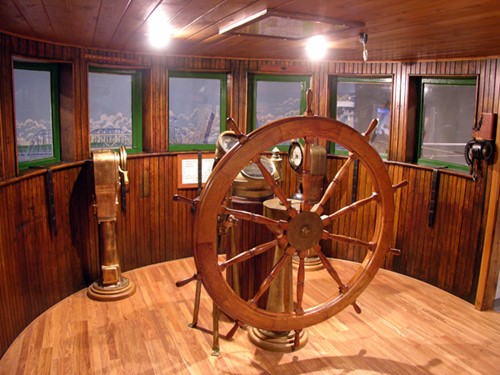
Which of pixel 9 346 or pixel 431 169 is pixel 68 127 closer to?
pixel 9 346

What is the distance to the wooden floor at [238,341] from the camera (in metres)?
3.00

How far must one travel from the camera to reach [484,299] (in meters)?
3.88

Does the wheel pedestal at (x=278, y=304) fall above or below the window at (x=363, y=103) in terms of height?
below

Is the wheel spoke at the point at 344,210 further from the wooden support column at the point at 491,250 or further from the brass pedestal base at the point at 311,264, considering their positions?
the brass pedestal base at the point at 311,264

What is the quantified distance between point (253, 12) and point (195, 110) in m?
2.62

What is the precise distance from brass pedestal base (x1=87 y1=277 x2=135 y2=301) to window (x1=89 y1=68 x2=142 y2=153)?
4.11 ft

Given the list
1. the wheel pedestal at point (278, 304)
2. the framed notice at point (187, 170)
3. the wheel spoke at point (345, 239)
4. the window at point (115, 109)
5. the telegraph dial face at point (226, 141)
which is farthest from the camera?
the framed notice at point (187, 170)

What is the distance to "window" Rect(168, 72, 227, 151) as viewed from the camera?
4.88 meters

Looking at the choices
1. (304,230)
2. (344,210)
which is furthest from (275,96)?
(304,230)

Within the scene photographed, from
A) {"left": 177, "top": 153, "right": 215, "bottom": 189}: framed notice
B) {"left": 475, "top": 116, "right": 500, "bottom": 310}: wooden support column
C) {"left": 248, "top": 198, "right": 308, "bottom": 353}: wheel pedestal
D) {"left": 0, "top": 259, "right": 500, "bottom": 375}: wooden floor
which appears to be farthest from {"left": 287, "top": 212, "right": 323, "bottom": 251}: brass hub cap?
{"left": 177, "top": 153, "right": 215, "bottom": 189}: framed notice

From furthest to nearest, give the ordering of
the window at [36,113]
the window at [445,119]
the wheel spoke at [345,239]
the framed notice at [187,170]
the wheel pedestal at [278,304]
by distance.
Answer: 1. the framed notice at [187,170]
2. the window at [445,119]
3. the window at [36,113]
4. the wheel pedestal at [278,304]
5. the wheel spoke at [345,239]

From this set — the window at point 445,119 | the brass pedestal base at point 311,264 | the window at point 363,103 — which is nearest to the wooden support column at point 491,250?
the window at point 445,119

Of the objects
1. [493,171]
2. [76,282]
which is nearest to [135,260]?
[76,282]

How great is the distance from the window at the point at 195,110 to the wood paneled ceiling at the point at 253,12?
2.47ft
